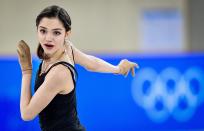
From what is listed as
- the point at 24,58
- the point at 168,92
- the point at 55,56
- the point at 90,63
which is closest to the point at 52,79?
the point at 55,56

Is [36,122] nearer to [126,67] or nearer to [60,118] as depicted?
[126,67]

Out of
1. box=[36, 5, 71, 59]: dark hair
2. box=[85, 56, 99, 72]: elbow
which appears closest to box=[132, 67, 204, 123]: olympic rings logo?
box=[85, 56, 99, 72]: elbow

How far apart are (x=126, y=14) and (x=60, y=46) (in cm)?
815

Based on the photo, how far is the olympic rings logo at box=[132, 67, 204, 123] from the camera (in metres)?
5.14

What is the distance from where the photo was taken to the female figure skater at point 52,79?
252 cm

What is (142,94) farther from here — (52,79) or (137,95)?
(52,79)

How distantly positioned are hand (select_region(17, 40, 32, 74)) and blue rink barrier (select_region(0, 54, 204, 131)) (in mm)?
2059

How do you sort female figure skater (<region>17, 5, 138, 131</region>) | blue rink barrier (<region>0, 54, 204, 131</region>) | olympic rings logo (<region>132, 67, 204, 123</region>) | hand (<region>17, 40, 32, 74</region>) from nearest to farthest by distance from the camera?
female figure skater (<region>17, 5, 138, 131</region>)
hand (<region>17, 40, 32, 74</region>)
blue rink barrier (<region>0, 54, 204, 131</region>)
olympic rings logo (<region>132, 67, 204, 123</region>)

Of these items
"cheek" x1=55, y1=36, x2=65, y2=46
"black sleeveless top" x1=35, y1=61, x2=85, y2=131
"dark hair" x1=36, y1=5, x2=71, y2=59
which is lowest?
"black sleeveless top" x1=35, y1=61, x2=85, y2=131

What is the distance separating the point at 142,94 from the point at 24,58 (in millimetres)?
2610

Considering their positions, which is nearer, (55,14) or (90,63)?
(55,14)

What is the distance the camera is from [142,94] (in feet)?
16.8

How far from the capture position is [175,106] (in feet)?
17.1

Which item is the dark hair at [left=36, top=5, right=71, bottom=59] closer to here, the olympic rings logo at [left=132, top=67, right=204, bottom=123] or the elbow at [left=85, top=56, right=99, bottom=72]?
the elbow at [left=85, top=56, right=99, bottom=72]
